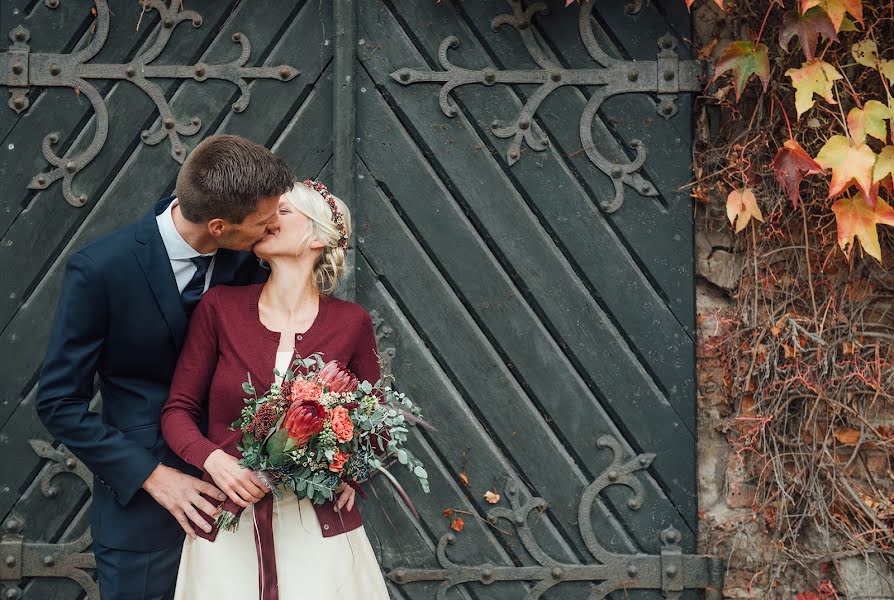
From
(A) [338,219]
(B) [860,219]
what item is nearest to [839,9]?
(B) [860,219]

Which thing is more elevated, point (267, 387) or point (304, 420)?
point (267, 387)

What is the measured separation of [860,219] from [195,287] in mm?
2198

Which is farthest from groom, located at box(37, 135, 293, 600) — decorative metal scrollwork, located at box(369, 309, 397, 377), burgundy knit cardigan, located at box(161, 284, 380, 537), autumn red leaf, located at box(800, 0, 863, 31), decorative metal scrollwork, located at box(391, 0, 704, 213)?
autumn red leaf, located at box(800, 0, 863, 31)

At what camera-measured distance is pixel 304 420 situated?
1.93m

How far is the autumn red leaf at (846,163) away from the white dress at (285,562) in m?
1.92

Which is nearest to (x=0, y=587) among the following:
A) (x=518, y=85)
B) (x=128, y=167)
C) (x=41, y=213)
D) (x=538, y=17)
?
(x=41, y=213)

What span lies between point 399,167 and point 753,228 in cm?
132

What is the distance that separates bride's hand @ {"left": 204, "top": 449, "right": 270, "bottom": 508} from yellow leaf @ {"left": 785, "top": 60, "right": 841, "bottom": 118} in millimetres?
2125

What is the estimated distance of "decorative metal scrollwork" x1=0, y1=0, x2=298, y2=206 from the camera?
3.11 meters

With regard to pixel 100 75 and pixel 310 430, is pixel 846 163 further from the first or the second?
pixel 100 75

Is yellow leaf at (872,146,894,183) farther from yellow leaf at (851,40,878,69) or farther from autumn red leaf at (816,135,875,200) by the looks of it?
yellow leaf at (851,40,878,69)

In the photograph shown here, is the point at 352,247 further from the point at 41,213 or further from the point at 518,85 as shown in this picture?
the point at 41,213

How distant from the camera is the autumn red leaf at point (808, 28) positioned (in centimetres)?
282

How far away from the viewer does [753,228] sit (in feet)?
10.1
